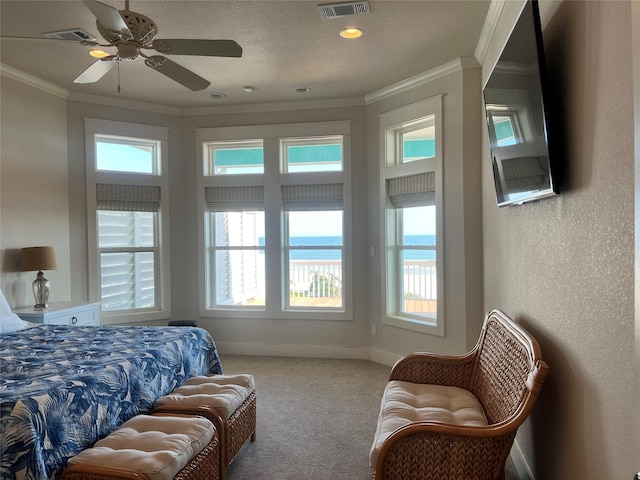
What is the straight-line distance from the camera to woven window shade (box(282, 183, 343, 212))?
16.5ft

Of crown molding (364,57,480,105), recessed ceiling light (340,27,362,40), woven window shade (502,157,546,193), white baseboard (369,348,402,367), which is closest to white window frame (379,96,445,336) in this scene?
crown molding (364,57,480,105)

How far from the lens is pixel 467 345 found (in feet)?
12.8

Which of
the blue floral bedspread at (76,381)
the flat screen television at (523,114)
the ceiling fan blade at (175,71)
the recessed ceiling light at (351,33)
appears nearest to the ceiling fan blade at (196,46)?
the ceiling fan blade at (175,71)

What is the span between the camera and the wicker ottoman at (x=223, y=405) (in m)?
2.43

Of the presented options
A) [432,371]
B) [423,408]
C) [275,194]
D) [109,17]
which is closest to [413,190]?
[275,194]

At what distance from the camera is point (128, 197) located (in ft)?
16.5

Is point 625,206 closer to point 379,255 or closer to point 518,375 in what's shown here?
point 518,375

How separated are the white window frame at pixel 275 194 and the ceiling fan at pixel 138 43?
2.41 metres

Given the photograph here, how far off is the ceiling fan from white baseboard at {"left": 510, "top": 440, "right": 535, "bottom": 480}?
2727 millimetres

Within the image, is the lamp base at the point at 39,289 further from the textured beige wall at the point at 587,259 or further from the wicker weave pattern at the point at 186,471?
the textured beige wall at the point at 587,259

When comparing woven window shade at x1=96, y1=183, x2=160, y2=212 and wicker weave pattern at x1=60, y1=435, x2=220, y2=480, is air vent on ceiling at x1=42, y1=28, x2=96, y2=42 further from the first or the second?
wicker weave pattern at x1=60, y1=435, x2=220, y2=480

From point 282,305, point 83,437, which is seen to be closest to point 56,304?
point 282,305

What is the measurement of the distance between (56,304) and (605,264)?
14.3 feet

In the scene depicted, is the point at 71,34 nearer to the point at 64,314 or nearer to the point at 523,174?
the point at 64,314
